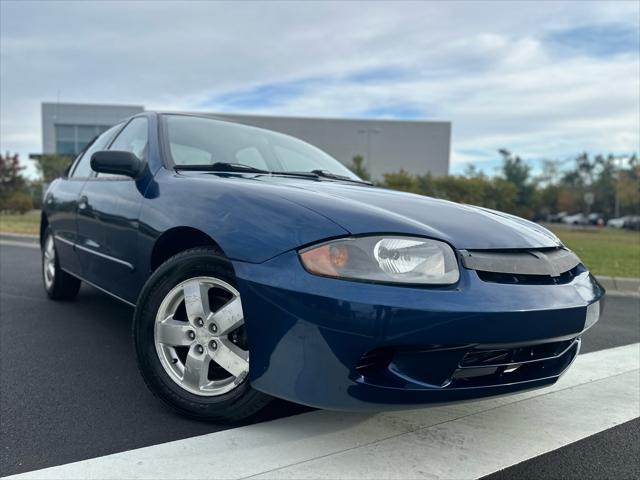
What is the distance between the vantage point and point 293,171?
3.27 metres

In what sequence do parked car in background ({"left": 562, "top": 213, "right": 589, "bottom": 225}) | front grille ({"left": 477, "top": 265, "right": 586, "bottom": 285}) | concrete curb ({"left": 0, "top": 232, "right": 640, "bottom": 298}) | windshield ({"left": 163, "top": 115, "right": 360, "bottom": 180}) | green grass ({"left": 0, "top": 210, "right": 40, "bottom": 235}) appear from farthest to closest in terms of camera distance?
parked car in background ({"left": 562, "top": 213, "right": 589, "bottom": 225}) < green grass ({"left": 0, "top": 210, "right": 40, "bottom": 235}) < concrete curb ({"left": 0, "top": 232, "right": 640, "bottom": 298}) < windshield ({"left": 163, "top": 115, "right": 360, "bottom": 180}) < front grille ({"left": 477, "top": 265, "right": 586, "bottom": 285})

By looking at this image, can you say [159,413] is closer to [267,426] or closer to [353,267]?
[267,426]

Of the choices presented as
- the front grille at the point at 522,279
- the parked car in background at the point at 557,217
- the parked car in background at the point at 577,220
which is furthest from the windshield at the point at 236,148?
the parked car in background at the point at 557,217

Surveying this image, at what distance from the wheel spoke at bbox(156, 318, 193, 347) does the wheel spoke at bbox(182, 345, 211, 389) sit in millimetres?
62

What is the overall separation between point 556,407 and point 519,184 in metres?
59.2

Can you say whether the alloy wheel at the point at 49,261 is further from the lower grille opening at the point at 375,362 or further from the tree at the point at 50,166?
the tree at the point at 50,166

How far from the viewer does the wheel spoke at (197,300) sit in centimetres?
222

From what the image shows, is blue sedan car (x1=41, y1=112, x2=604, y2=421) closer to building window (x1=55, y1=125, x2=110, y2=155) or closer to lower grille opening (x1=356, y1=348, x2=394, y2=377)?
lower grille opening (x1=356, y1=348, x2=394, y2=377)

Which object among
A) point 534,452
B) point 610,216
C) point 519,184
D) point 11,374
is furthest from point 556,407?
point 610,216

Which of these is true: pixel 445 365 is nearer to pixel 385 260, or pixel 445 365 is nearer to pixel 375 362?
pixel 375 362

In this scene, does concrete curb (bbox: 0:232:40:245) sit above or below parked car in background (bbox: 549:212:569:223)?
above

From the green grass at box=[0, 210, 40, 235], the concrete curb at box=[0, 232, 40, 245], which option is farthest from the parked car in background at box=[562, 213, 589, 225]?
the concrete curb at box=[0, 232, 40, 245]

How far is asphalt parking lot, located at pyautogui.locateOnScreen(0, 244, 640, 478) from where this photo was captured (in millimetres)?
2031

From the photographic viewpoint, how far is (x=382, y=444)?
6.97 ft
